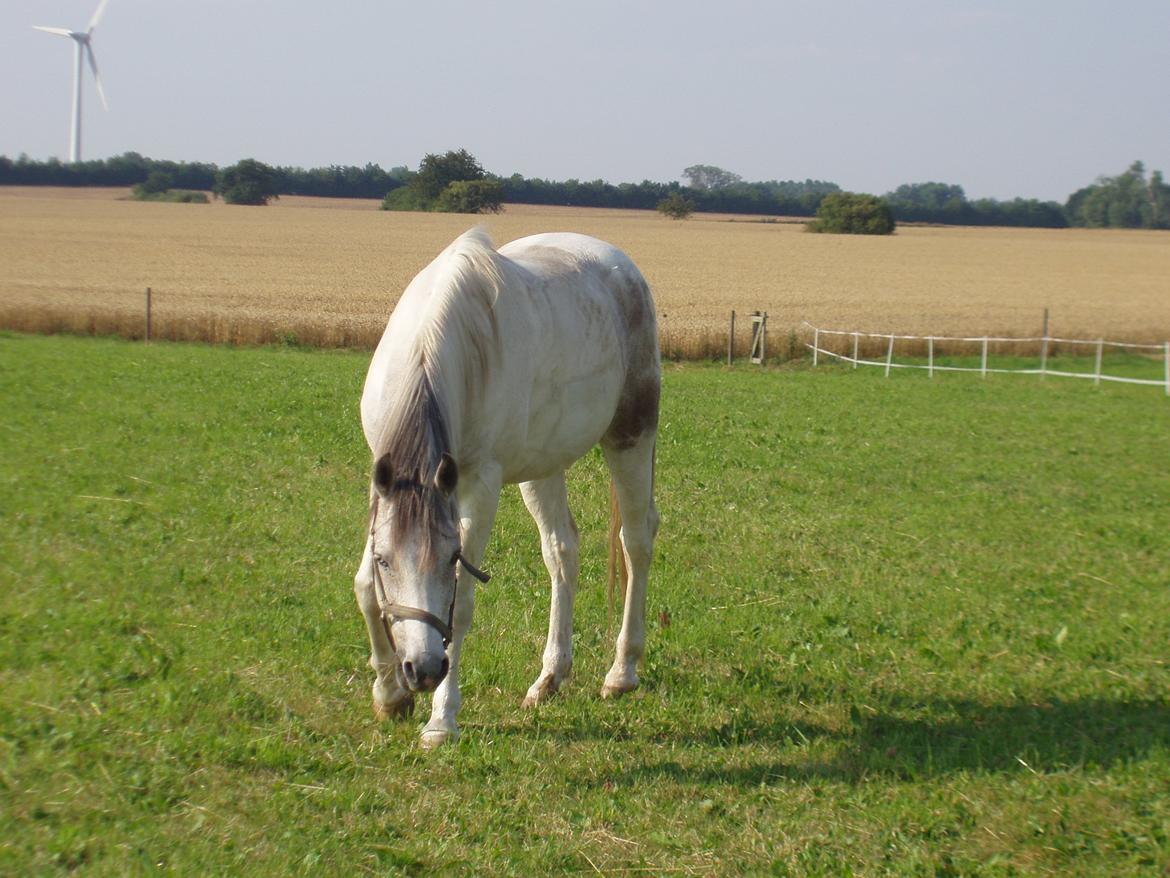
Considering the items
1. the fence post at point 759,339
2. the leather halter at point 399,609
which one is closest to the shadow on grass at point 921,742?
the leather halter at point 399,609

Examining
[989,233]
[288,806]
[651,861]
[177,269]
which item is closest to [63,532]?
[288,806]

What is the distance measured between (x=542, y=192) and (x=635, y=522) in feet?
249

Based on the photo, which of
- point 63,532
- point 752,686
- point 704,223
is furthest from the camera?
point 704,223

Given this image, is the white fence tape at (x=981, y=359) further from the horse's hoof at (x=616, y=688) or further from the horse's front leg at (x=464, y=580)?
the horse's front leg at (x=464, y=580)

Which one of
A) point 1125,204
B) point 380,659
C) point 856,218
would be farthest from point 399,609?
point 1125,204

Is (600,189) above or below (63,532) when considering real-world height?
above

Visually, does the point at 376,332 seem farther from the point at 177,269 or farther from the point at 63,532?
the point at 63,532

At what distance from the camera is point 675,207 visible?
81.8 meters

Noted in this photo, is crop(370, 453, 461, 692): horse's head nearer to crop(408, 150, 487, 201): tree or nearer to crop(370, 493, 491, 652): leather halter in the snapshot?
crop(370, 493, 491, 652): leather halter

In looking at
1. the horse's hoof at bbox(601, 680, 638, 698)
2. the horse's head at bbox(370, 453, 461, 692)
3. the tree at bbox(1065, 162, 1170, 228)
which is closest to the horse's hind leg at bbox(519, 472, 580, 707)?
the horse's hoof at bbox(601, 680, 638, 698)

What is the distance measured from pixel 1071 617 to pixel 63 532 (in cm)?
659

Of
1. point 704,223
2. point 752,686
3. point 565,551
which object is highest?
point 704,223

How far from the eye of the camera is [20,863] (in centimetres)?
316

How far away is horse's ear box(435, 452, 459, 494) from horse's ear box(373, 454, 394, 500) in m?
0.16
